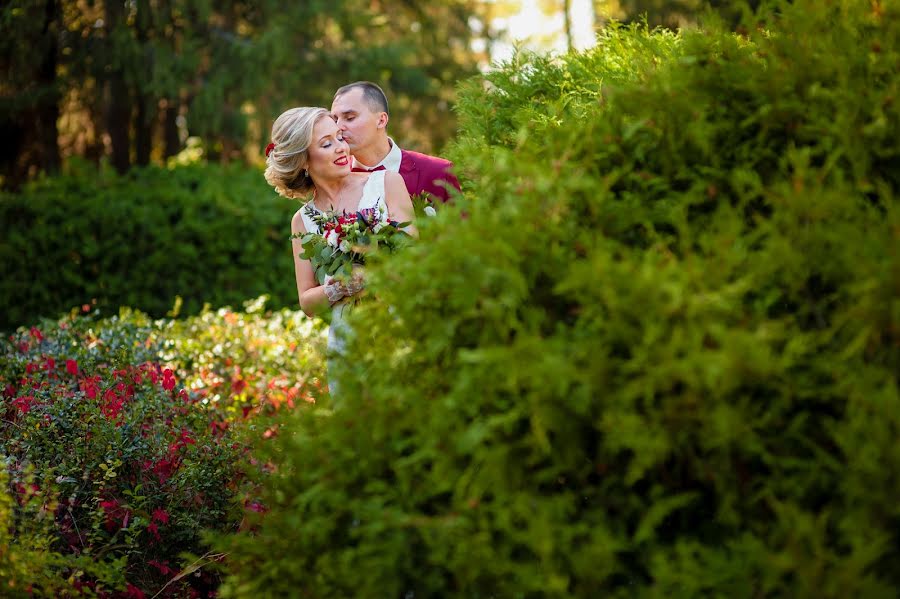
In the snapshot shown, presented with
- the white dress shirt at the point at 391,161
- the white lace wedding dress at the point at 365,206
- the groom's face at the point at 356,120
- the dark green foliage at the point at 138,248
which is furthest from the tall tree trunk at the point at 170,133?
the white lace wedding dress at the point at 365,206

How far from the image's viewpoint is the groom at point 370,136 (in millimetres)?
5621

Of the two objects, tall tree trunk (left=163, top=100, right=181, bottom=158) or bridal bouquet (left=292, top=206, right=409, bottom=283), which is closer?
bridal bouquet (left=292, top=206, right=409, bottom=283)

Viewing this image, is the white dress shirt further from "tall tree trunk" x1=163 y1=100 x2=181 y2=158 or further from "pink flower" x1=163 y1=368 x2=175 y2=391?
"tall tree trunk" x1=163 y1=100 x2=181 y2=158

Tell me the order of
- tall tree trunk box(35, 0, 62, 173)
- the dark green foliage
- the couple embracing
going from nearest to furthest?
the couple embracing, the dark green foliage, tall tree trunk box(35, 0, 62, 173)

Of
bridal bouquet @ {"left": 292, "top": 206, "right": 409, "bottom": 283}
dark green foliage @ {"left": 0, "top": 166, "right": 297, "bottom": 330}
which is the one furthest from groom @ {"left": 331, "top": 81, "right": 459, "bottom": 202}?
dark green foliage @ {"left": 0, "top": 166, "right": 297, "bottom": 330}

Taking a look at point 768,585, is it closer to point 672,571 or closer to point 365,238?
point 672,571

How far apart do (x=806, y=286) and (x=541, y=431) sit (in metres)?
0.85

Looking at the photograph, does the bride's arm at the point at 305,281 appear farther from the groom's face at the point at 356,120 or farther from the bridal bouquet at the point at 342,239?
the groom's face at the point at 356,120

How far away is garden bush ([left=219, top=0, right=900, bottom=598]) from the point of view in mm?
2336

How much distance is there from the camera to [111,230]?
10.3 metres

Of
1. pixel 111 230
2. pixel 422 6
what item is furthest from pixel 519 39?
pixel 422 6

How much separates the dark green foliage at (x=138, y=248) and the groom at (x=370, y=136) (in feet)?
16.9

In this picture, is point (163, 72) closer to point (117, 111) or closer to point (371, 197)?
point (117, 111)

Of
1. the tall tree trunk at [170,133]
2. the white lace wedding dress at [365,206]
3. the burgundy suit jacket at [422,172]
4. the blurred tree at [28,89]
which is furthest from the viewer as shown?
the tall tree trunk at [170,133]
